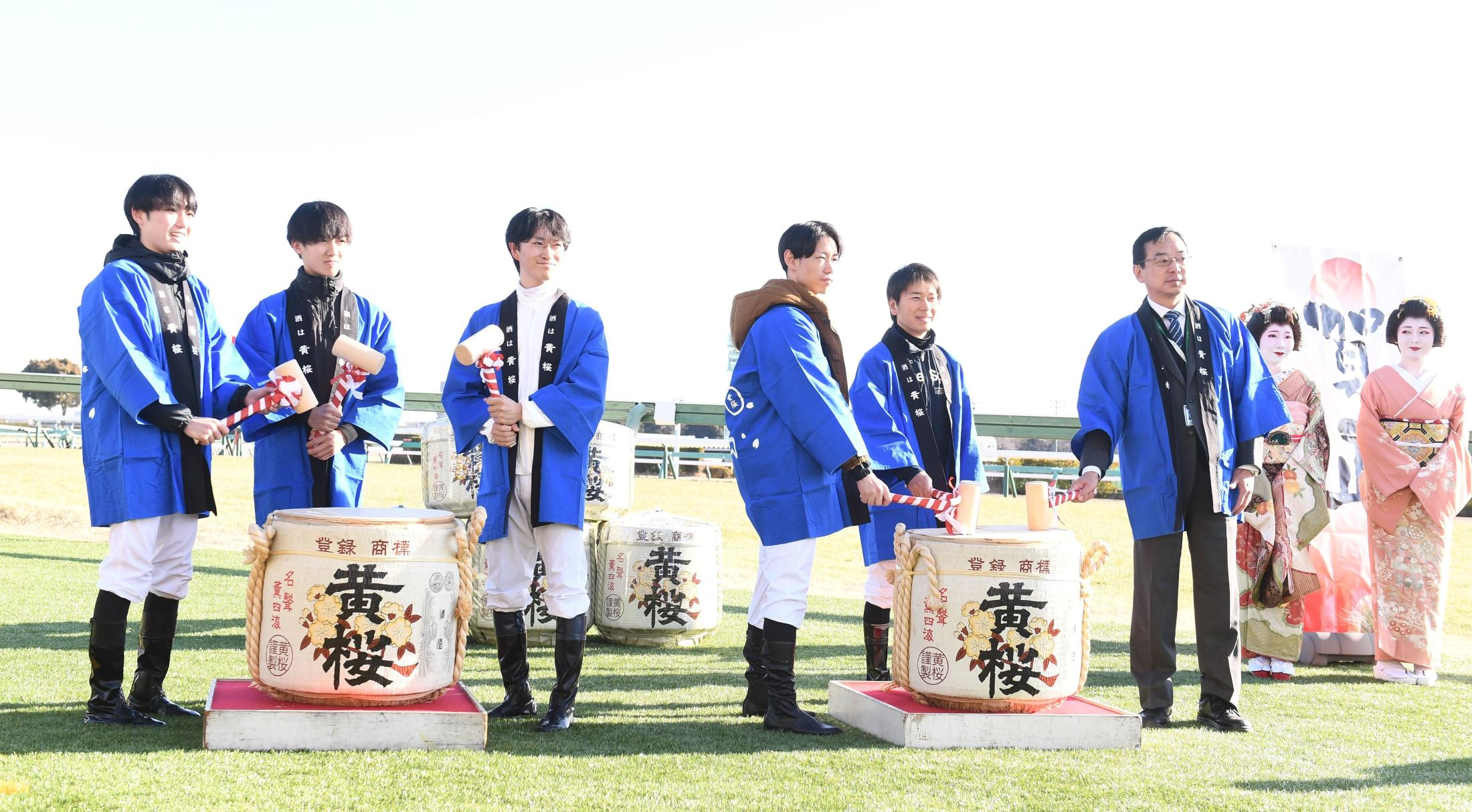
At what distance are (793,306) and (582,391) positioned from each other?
2.34ft

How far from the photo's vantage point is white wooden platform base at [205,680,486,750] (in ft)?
9.36

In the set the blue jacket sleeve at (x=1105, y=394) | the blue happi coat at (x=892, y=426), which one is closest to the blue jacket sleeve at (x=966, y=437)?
the blue happi coat at (x=892, y=426)

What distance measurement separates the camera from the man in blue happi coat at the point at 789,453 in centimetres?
339

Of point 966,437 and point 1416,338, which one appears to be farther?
point 1416,338

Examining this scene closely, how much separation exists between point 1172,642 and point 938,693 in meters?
1.02

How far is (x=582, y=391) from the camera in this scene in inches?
139

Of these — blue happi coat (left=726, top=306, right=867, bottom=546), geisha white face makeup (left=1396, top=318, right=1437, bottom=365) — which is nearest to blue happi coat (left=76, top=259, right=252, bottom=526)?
blue happi coat (left=726, top=306, right=867, bottom=546)

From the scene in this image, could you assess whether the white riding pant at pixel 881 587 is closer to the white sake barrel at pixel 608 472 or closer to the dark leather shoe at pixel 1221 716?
the dark leather shoe at pixel 1221 716

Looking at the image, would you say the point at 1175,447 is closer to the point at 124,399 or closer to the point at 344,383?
the point at 344,383

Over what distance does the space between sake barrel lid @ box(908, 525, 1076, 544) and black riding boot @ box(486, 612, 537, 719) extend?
1278 millimetres

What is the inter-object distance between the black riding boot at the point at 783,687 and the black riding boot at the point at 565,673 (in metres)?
0.57

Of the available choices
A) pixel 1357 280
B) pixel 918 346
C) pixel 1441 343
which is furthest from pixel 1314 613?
pixel 918 346

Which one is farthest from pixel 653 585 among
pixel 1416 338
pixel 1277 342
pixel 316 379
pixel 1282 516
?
pixel 1416 338

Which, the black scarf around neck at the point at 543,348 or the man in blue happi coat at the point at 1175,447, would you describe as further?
the man in blue happi coat at the point at 1175,447
